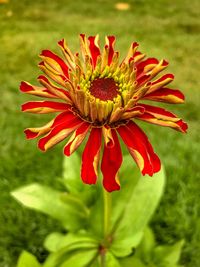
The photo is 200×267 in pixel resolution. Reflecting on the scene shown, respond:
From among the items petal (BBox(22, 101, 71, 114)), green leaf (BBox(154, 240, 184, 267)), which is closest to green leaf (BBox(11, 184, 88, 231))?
green leaf (BBox(154, 240, 184, 267))

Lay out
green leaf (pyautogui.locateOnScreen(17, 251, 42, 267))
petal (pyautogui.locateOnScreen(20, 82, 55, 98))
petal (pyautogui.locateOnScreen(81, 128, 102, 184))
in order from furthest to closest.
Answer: green leaf (pyautogui.locateOnScreen(17, 251, 42, 267))
petal (pyautogui.locateOnScreen(20, 82, 55, 98))
petal (pyautogui.locateOnScreen(81, 128, 102, 184))

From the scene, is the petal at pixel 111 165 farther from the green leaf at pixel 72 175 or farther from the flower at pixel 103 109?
the green leaf at pixel 72 175

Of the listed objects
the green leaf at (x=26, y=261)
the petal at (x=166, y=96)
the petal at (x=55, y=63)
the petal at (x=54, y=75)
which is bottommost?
the green leaf at (x=26, y=261)

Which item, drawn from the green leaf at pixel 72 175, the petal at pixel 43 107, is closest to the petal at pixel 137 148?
the petal at pixel 43 107

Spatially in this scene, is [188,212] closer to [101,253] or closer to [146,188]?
[146,188]

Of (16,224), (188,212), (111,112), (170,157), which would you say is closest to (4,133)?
(16,224)

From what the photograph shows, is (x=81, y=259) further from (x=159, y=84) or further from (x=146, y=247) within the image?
(x=159, y=84)

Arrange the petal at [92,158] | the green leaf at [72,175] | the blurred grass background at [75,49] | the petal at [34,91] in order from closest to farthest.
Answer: the petal at [92,158], the petal at [34,91], the green leaf at [72,175], the blurred grass background at [75,49]

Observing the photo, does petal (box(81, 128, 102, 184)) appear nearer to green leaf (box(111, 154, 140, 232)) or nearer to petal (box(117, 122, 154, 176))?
petal (box(117, 122, 154, 176))
